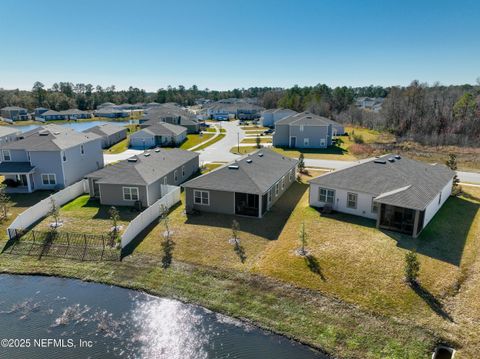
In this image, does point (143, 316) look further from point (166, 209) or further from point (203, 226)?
point (166, 209)

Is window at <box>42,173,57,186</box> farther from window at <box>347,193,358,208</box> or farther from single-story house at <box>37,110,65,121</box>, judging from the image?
single-story house at <box>37,110,65,121</box>

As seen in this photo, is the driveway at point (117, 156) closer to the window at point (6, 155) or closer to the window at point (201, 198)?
the window at point (6, 155)

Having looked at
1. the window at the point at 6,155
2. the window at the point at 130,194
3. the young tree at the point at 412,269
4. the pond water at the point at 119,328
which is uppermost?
the window at the point at 6,155

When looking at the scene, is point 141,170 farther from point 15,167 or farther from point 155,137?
point 155,137

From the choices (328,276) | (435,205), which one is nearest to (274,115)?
(435,205)

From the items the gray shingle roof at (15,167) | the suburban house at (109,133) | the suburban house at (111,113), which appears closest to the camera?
the gray shingle roof at (15,167)

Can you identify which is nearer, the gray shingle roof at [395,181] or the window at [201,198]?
the gray shingle roof at [395,181]

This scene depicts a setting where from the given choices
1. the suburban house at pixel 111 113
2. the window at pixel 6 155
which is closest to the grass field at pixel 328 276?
the window at pixel 6 155

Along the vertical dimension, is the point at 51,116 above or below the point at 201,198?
above
